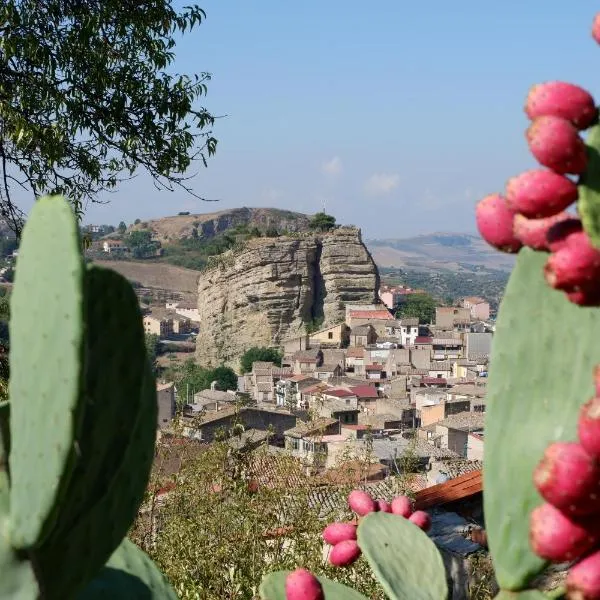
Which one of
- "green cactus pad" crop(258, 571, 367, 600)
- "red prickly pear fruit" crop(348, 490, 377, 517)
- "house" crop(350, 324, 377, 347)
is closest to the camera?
"green cactus pad" crop(258, 571, 367, 600)

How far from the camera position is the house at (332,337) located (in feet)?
146

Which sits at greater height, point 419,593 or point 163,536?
point 419,593

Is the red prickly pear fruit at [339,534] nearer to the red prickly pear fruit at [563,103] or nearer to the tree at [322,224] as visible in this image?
the red prickly pear fruit at [563,103]

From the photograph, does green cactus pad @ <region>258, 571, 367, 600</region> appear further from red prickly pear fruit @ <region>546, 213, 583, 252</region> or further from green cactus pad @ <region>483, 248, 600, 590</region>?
red prickly pear fruit @ <region>546, 213, 583, 252</region>

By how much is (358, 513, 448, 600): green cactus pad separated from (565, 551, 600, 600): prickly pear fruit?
0.60 metres

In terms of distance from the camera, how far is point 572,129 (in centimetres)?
60

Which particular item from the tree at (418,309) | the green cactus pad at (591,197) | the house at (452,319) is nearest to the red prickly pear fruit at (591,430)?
the green cactus pad at (591,197)

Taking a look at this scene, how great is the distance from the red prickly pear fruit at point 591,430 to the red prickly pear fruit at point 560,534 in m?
0.05

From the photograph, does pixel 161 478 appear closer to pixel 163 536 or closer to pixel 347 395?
pixel 163 536

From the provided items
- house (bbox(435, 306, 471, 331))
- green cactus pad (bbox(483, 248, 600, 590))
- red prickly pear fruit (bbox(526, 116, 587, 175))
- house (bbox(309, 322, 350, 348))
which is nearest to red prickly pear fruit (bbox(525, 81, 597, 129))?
red prickly pear fruit (bbox(526, 116, 587, 175))

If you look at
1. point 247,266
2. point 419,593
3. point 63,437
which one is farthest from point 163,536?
point 247,266

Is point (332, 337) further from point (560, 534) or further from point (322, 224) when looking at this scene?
point (560, 534)

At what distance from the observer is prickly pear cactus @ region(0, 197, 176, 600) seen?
755 mm

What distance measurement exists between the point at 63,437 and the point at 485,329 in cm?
4718
